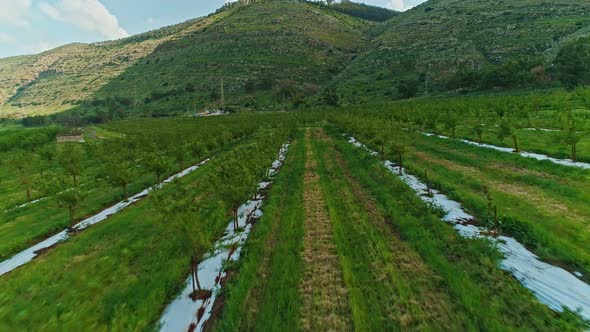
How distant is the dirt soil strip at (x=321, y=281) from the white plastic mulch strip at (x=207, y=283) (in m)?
3.46

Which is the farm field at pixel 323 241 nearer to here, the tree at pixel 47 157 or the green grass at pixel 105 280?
the green grass at pixel 105 280

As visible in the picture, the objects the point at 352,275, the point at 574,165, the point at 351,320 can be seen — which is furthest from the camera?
the point at 574,165

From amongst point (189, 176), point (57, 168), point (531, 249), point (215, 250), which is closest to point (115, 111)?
point (57, 168)

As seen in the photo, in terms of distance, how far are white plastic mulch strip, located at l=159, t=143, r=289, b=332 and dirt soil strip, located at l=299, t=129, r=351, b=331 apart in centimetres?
346

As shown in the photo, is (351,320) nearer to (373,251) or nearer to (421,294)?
(421,294)

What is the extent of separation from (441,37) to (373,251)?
160926mm

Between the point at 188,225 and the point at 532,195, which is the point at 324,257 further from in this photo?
the point at 532,195

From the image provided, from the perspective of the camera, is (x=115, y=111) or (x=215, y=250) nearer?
(x=215, y=250)

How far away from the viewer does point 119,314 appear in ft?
33.9

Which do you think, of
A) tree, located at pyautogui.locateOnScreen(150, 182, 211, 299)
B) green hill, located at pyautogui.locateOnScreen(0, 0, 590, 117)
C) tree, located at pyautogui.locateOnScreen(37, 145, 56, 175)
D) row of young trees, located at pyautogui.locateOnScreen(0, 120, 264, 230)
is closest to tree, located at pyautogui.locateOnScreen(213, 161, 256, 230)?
tree, located at pyautogui.locateOnScreen(150, 182, 211, 299)

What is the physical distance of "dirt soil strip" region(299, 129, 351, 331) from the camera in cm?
947

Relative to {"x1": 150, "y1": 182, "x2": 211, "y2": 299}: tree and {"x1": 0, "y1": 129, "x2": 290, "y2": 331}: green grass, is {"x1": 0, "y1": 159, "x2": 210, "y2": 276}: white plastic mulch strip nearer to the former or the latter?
{"x1": 0, "y1": 129, "x2": 290, "y2": 331}: green grass

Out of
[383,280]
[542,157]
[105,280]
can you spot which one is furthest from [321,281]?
[542,157]

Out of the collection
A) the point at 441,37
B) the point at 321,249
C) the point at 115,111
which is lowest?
the point at 321,249
